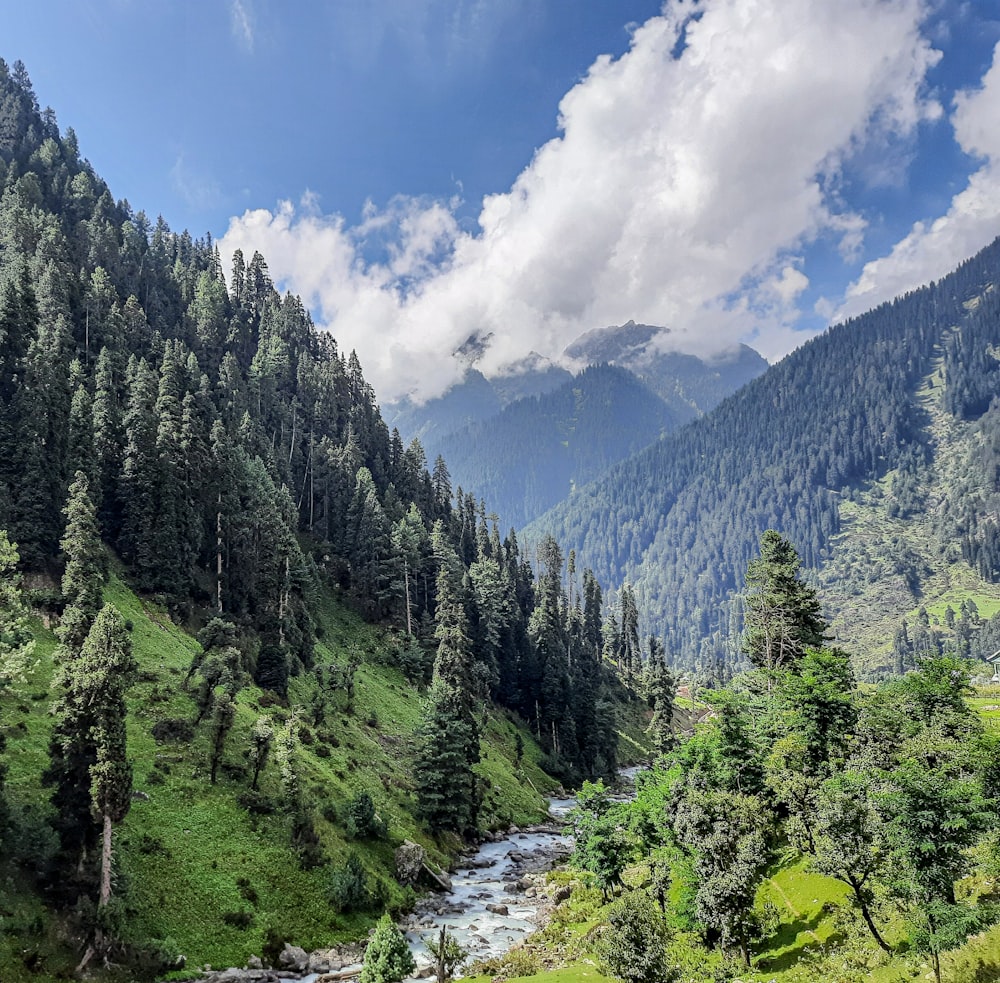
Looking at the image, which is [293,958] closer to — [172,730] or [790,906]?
[172,730]

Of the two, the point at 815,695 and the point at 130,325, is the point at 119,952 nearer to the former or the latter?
the point at 815,695

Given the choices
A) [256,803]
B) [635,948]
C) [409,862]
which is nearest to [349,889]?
[409,862]

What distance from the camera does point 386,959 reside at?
3634cm

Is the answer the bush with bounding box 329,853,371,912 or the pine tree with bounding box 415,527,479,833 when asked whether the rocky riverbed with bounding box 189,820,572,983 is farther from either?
the pine tree with bounding box 415,527,479,833

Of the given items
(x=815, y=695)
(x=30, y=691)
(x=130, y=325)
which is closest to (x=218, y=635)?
(x=30, y=691)

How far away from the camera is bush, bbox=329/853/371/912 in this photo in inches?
2131

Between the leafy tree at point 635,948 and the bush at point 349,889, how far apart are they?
2899 cm

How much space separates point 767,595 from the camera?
2928 inches

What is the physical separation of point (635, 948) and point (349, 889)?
1232 inches

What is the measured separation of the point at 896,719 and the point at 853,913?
19298 millimetres

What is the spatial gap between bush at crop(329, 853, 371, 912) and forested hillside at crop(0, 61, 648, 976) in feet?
2.15

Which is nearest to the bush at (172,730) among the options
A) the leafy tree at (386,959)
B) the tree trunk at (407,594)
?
the leafy tree at (386,959)

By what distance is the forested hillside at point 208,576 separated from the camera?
45.7 meters

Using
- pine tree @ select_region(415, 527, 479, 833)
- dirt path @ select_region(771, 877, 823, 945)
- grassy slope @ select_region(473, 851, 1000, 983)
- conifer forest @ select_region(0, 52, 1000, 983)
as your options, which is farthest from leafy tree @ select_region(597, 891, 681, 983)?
pine tree @ select_region(415, 527, 479, 833)
